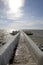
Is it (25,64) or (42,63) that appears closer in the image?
(42,63)

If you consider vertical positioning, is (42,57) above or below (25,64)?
above

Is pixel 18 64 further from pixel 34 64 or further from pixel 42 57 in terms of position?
pixel 42 57

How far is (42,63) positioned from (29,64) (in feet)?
2.81

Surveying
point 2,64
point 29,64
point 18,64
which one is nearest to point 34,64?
point 29,64

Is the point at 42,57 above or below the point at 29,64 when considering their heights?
above

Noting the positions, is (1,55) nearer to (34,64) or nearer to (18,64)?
(18,64)

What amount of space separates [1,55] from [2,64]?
37cm

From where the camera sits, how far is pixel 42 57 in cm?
528

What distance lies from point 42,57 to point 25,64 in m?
0.90

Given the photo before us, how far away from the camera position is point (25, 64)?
5.75 m

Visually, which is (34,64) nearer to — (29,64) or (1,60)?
(29,64)

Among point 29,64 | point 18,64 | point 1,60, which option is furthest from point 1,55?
point 29,64

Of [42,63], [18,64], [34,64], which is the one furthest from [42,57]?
[18,64]

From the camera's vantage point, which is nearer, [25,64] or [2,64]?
[2,64]
